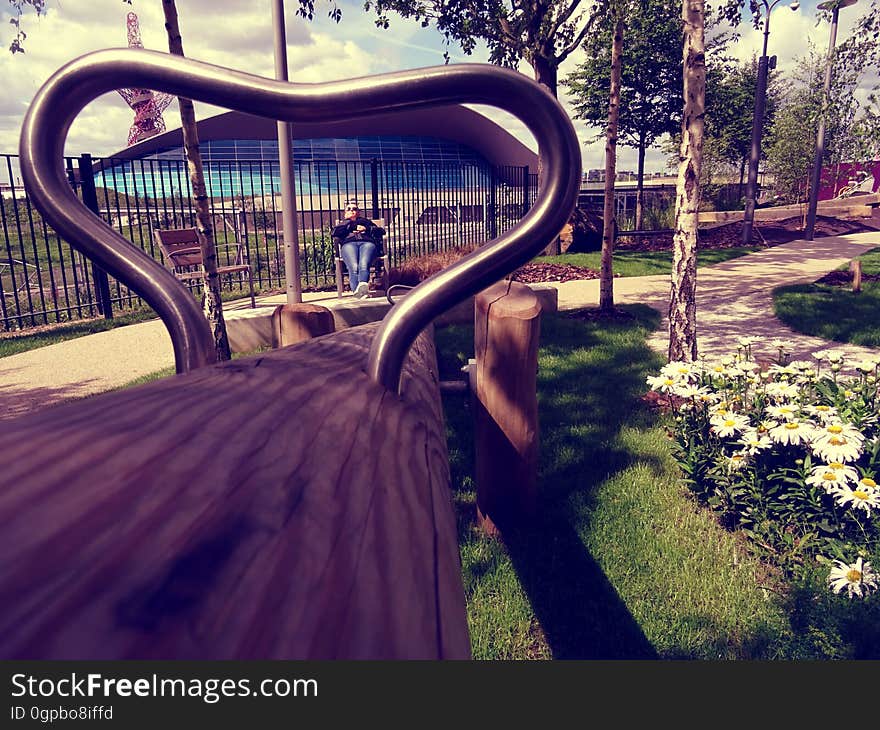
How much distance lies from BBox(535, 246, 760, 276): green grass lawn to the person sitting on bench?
542 centimetres

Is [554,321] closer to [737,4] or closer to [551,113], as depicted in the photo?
[737,4]

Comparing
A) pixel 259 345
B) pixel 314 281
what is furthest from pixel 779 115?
pixel 259 345

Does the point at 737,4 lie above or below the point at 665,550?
above

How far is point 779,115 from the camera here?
33531mm

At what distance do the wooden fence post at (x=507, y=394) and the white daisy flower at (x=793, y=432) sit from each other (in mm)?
1147

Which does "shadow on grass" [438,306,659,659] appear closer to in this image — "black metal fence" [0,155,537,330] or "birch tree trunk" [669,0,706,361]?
"birch tree trunk" [669,0,706,361]

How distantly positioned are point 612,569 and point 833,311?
699 cm

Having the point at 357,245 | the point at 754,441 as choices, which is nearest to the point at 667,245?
the point at 357,245

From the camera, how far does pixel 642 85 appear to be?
3039 centimetres

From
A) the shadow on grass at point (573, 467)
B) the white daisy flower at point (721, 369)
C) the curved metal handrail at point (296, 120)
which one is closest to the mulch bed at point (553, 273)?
the shadow on grass at point (573, 467)

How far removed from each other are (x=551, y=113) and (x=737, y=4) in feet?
36.0

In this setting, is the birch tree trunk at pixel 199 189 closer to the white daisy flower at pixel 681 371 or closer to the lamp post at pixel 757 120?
the white daisy flower at pixel 681 371

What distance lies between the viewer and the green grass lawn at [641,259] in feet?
41.1

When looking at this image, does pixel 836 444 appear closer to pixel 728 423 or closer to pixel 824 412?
pixel 824 412
